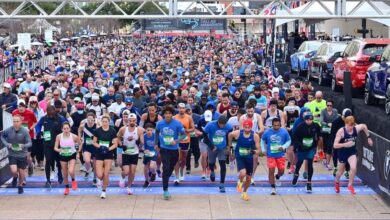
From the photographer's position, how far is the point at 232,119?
13594mm

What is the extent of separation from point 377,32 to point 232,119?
1273 inches

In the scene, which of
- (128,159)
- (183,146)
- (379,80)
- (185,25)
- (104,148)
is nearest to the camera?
(104,148)

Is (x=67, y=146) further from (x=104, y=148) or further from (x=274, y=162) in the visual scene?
(x=274, y=162)

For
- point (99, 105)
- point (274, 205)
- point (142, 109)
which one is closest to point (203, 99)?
point (142, 109)

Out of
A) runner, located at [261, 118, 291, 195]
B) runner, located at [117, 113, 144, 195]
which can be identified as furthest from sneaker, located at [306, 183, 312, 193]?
runner, located at [117, 113, 144, 195]

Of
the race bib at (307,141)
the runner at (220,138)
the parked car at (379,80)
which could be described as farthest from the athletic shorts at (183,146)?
the parked car at (379,80)

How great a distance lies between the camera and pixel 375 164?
12.6 m

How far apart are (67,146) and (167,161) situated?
5.93ft

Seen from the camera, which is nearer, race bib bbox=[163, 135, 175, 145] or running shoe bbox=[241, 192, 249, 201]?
running shoe bbox=[241, 192, 249, 201]

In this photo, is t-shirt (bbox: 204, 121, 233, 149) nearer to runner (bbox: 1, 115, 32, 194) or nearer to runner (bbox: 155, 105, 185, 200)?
runner (bbox: 155, 105, 185, 200)

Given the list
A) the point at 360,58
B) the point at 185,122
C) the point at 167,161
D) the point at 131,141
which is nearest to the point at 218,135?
the point at 185,122

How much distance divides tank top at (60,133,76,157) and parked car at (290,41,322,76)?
669 inches

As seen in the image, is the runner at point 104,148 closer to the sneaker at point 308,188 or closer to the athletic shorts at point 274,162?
the athletic shorts at point 274,162

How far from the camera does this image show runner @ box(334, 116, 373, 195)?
41.0 feet
